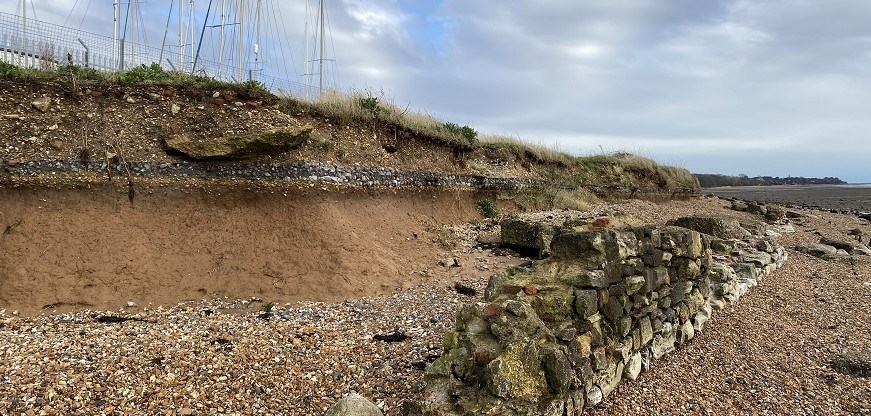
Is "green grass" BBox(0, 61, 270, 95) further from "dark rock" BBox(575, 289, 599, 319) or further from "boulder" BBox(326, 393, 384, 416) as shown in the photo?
"dark rock" BBox(575, 289, 599, 319)

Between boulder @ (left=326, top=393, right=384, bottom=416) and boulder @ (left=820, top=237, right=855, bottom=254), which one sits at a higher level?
boulder @ (left=820, top=237, right=855, bottom=254)

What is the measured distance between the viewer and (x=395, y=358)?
6473 mm

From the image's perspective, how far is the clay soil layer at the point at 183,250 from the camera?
8.74 m

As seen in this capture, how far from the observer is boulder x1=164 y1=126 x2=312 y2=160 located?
10227 millimetres

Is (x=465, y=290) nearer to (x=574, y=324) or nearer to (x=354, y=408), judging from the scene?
(x=574, y=324)

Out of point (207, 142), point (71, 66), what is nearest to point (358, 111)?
point (207, 142)

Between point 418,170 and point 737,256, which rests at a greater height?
point 418,170

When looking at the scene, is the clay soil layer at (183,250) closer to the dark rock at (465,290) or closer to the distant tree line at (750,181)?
the dark rock at (465,290)

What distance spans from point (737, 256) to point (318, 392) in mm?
11455

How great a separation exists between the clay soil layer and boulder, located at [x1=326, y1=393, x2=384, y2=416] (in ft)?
14.7

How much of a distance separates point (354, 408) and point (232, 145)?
7.38 meters

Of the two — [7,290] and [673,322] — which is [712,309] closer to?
[673,322]

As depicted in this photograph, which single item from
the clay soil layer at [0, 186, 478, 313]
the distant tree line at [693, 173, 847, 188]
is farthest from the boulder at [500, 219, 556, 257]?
the distant tree line at [693, 173, 847, 188]

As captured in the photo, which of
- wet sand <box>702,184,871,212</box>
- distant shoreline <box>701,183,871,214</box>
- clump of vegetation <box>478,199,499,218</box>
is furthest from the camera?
wet sand <box>702,184,871,212</box>
